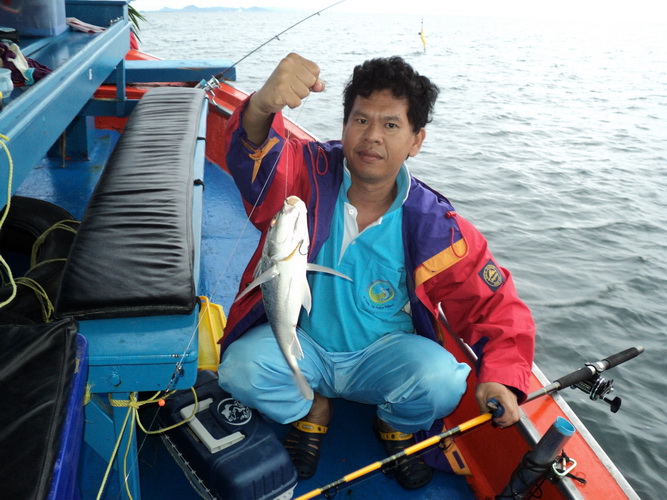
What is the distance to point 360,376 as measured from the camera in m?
2.58

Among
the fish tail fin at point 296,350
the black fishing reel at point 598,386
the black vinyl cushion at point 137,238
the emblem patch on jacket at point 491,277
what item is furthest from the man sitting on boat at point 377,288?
the black fishing reel at point 598,386

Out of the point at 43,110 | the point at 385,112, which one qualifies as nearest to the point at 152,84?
the point at 43,110

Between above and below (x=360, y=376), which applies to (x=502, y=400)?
above

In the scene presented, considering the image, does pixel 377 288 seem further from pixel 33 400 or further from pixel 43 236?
pixel 43 236

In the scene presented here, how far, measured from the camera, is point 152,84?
23.0 ft

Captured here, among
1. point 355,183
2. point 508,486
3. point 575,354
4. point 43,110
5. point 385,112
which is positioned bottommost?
point 575,354

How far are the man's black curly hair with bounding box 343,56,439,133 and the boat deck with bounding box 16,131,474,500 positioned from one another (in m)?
1.06

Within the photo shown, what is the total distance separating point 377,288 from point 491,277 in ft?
1.73

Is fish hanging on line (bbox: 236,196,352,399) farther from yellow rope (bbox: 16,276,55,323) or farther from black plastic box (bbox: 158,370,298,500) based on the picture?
yellow rope (bbox: 16,276,55,323)

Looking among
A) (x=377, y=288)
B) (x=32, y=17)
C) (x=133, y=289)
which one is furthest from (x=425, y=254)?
(x=32, y=17)

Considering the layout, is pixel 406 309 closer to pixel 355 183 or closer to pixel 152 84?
pixel 355 183

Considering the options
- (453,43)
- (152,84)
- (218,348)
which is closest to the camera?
(218,348)

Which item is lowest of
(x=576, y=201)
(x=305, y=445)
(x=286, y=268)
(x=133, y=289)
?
(x=576, y=201)

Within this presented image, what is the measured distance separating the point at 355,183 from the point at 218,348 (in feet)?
3.74
